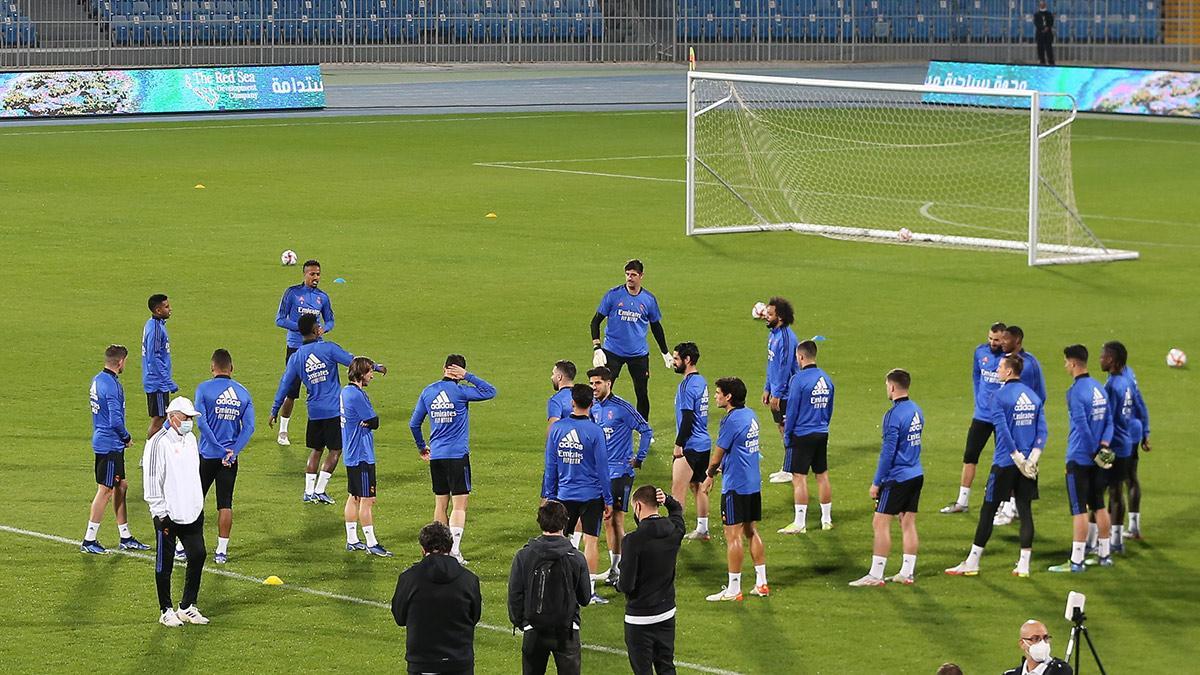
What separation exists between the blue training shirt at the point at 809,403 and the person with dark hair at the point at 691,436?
0.76m

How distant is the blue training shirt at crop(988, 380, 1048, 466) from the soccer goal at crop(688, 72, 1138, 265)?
1626 centimetres

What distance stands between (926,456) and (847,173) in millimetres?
22731

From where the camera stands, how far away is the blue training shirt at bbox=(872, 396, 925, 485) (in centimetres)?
1413

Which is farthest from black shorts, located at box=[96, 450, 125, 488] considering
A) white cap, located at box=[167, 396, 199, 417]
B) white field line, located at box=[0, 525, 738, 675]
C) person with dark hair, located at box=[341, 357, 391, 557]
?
white cap, located at box=[167, 396, 199, 417]

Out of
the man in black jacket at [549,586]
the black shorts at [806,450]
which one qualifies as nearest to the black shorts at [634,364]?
the black shorts at [806,450]

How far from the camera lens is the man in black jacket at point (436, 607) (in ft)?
34.0

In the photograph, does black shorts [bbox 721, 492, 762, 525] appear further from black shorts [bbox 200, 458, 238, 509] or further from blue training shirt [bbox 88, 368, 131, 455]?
blue training shirt [bbox 88, 368, 131, 455]

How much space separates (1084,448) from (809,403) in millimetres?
2343

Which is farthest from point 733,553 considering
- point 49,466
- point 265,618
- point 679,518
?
point 49,466

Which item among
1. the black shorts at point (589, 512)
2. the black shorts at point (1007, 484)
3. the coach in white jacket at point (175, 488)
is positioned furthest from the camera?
the black shorts at point (1007, 484)

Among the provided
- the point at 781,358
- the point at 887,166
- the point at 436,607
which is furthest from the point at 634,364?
the point at 887,166

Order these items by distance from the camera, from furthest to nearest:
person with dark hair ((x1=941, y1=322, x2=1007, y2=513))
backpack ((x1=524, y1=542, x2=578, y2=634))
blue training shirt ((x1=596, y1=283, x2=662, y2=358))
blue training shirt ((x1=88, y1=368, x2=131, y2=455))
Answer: blue training shirt ((x1=596, y1=283, x2=662, y2=358)), person with dark hair ((x1=941, y1=322, x2=1007, y2=513)), blue training shirt ((x1=88, y1=368, x2=131, y2=455)), backpack ((x1=524, y1=542, x2=578, y2=634))

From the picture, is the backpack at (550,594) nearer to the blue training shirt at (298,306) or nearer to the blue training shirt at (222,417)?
the blue training shirt at (222,417)

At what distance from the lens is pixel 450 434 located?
586 inches
